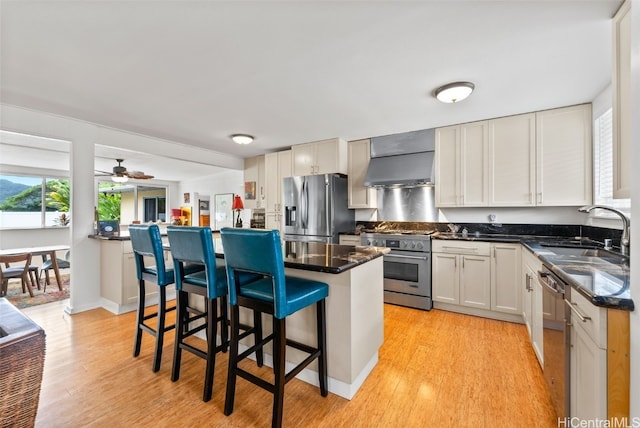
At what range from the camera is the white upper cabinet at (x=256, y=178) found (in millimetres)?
5344

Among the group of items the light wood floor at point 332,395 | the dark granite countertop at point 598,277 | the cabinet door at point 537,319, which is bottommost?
the light wood floor at point 332,395

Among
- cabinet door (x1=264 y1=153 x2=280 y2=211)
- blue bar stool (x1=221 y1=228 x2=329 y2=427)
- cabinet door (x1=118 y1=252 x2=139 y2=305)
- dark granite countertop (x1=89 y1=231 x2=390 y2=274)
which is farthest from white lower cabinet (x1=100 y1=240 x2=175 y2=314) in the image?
blue bar stool (x1=221 y1=228 x2=329 y2=427)

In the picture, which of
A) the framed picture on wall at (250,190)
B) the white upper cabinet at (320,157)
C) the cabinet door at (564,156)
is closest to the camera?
the cabinet door at (564,156)

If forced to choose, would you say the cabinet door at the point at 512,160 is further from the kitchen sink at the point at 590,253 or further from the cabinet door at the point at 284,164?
the cabinet door at the point at 284,164

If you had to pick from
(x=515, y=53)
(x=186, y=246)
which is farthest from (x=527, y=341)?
(x=186, y=246)

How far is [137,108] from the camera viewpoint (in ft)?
9.46

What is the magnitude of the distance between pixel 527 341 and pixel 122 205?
1014cm

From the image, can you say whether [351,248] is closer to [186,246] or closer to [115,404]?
[186,246]

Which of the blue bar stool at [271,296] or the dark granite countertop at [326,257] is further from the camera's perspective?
the dark granite countertop at [326,257]

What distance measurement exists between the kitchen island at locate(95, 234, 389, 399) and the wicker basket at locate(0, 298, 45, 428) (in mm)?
1145

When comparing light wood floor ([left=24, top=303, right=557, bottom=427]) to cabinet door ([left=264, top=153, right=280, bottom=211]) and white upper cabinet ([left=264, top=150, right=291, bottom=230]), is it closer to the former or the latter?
white upper cabinet ([left=264, top=150, right=291, bottom=230])

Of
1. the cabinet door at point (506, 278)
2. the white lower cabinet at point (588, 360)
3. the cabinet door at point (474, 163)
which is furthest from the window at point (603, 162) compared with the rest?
the white lower cabinet at point (588, 360)

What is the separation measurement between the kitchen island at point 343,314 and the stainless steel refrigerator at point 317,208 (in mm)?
1701

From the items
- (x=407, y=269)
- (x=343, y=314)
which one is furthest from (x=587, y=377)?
(x=407, y=269)
